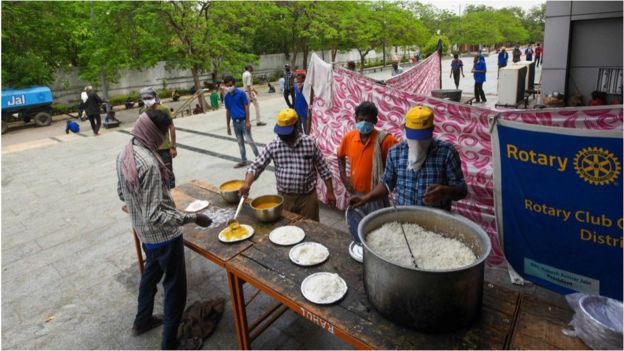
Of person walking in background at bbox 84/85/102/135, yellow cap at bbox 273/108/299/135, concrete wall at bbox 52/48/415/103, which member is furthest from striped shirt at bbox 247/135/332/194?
concrete wall at bbox 52/48/415/103

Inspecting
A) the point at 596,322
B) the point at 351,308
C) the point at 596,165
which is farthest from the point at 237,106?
the point at 596,322

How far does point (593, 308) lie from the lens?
1.86 meters

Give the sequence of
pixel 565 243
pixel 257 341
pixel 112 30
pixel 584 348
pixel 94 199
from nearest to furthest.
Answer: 1. pixel 584 348
2. pixel 565 243
3. pixel 257 341
4. pixel 94 199
5. pixel 112 30

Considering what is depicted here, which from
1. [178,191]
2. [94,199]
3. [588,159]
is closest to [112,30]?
[94,199]

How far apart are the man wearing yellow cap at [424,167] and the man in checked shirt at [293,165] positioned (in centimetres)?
74

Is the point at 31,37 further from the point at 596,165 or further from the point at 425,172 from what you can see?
the point at 596,165

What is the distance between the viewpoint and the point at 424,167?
105 inches

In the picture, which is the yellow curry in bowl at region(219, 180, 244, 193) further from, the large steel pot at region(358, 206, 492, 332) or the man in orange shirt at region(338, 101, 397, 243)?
the large steel pot at region(358, 206, 492, 332)

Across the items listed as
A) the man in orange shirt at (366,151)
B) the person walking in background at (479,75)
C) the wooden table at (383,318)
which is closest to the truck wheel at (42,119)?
the man in orange shirt at (366,151)

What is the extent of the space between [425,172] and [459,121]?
50.4 inches

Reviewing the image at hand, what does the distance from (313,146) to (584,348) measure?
2.33 meters

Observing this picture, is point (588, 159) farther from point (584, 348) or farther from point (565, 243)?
point (584, 348)

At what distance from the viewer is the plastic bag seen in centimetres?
166

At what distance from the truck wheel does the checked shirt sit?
17.0 metres
